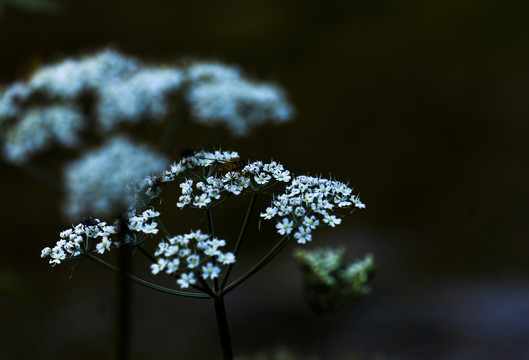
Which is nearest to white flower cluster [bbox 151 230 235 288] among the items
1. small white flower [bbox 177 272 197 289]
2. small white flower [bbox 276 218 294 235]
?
small white flower [bbox 177 272 197 289]

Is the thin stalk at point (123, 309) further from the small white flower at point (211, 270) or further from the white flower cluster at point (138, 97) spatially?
the white flower cluster at point (138, 97)

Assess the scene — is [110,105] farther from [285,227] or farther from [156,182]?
[285,227]

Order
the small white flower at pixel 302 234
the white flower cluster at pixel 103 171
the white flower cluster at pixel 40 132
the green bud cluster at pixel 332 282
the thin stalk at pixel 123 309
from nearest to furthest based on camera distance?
the thin stalk at pixel 123 309
the small white flower at pixel 302 234
the green bud cluster at pixel 332 282
the white flower cluster at pixel 103 171
the white flower cluster at pixel 40 132

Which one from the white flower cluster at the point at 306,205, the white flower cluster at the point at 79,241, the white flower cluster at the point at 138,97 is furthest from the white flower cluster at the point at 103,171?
the white flower cluster at the point at 306,205

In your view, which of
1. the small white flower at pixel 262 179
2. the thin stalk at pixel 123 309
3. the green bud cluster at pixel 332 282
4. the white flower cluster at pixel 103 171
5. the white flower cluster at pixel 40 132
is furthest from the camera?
the white flower cluster at pixel 40 132

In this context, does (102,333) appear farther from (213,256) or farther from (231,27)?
(213,256)

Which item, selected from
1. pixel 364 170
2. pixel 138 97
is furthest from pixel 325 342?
pixel 364 170

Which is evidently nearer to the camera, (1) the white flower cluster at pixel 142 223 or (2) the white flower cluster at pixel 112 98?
(1) the white flower cluster at pixel 142 223

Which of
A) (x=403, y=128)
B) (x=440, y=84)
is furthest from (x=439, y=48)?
(x=403, y=128)

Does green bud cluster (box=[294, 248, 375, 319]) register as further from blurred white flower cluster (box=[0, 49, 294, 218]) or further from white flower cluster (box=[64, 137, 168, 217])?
blurred white flower cluster (box=[0, 49, 294, 218])
